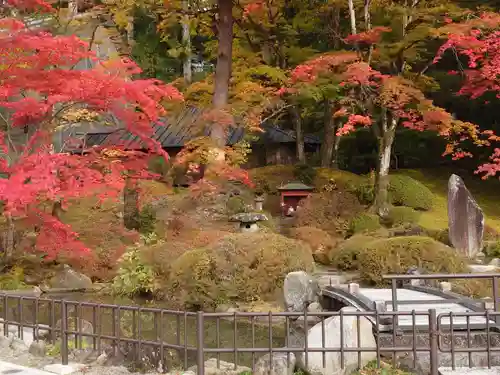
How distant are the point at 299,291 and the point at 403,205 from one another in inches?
437

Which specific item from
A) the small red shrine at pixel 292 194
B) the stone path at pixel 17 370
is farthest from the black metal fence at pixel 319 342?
the small red shrine at pixel 292 194

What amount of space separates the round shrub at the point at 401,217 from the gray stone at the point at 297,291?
25.9ft

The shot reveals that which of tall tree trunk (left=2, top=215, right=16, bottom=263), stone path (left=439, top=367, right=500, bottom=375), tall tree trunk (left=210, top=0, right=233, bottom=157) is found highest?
tall tree trunk (left=210, top=0, right=233, bottom=157)

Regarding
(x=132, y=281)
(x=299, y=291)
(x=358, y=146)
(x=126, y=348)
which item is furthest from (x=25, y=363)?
(x=358, y=146)

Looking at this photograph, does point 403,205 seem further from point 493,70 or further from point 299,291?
point 299,291

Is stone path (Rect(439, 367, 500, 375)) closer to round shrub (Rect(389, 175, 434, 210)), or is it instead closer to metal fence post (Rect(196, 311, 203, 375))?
metal fence post (Rect(196, 311, 203, 375))

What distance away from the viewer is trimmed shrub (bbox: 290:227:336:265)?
1781cm

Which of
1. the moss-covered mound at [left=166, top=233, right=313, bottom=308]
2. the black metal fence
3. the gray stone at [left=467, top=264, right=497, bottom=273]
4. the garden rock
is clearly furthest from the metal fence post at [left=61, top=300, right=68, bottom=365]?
the gray stone at [left=467, top=264, right=497, bottom=273]

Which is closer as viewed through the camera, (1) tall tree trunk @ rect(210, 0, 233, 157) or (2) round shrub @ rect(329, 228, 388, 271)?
(2) round shrub @ rect(329, 228, 388, 271)

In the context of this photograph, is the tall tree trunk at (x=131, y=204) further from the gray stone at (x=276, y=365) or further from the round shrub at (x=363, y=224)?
the gray stone at (x=276, y=365)

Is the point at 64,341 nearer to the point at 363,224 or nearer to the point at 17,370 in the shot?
the point at 17,370

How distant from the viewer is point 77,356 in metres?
8.28

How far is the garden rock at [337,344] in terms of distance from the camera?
7.52m

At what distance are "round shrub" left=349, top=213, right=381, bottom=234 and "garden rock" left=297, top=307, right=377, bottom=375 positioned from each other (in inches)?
439
